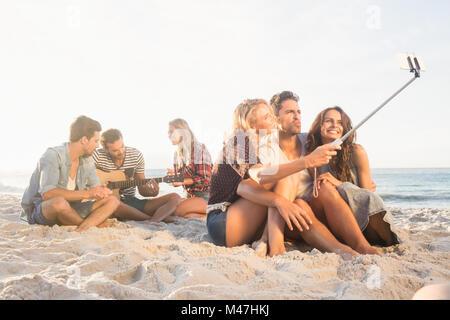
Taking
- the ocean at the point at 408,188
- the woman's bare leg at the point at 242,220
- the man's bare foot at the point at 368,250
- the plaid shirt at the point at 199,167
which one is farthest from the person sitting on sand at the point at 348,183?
the ocean at the point at 408,188

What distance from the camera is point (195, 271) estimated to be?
1746 millimetres

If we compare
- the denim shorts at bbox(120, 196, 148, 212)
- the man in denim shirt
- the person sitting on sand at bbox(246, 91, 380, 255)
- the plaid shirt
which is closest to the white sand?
the person sitting on sand at bbox(246, 91, 380, 255)

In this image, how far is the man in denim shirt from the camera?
3.01m

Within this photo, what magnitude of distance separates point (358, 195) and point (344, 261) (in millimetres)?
512

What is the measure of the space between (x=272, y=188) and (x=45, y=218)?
1.99 m

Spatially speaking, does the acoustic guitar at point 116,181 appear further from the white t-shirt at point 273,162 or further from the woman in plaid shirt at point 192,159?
the white t-shirt at point 273,162

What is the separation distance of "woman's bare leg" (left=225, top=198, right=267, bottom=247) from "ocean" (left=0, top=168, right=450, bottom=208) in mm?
Answer: 7164

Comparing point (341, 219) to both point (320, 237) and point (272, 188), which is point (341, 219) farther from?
point (272, 188)

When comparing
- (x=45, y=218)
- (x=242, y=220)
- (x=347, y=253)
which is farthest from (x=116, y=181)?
(x=347, y=253)

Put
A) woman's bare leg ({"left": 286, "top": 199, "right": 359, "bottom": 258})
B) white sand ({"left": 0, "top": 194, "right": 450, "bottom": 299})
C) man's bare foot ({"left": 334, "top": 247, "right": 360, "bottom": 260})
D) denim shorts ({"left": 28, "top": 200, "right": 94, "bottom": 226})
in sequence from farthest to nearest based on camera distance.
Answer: denim shorts ({"left": 28, "top": 200, "right": 94, "bottom": 226}) → woman's bare leg ({"left": 286, "top": 199, "right": 359, "bottom": 258}) → man's bare foot ({"left": 334, "top": 247, "right": 360, "bottom": 260}) → white sand ({"left": 0, "top": 194, "right": 450, "bottom": 299})

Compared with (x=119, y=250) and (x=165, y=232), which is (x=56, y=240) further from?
(x=165, y=232)

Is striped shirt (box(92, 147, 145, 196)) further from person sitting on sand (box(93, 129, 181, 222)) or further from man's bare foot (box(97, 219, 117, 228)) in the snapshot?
man's bare foot (box(97, 219, 117, 228))

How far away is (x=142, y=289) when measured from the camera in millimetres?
1621
